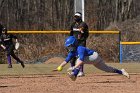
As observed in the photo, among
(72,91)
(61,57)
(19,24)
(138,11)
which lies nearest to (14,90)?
(72,91)

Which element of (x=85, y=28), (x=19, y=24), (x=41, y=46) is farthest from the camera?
(x=19, y=24)

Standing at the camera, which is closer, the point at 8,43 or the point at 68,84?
the point at 68,84

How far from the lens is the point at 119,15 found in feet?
136

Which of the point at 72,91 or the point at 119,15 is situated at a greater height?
the point at 72,91

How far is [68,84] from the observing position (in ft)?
45.7

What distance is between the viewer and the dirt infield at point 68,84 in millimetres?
12586

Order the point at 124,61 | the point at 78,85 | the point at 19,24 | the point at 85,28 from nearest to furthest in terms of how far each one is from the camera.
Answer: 1. the point at 78,85
2. the point at 85,28
3. the point at 124,61
4. the point at 19,24

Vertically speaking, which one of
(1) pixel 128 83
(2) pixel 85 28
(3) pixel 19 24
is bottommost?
(3) pixel 19 24

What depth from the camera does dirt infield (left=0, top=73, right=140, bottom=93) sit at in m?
12.6

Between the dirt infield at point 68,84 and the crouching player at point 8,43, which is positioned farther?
the crouching player at point 8,43

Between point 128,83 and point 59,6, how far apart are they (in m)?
28.0

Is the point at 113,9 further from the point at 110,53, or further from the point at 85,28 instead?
the point at 85,28

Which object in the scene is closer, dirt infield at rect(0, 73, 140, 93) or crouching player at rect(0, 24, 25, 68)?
dirt infield at rect(0, 73, 140, 93)

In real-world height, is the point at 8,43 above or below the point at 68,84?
below
